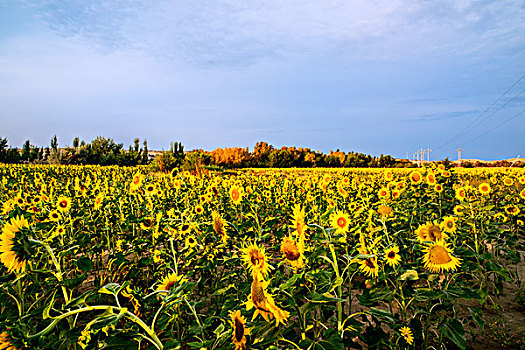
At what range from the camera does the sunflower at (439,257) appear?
1.93 metres

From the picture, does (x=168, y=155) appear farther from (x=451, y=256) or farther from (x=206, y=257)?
(x=451, y=256)

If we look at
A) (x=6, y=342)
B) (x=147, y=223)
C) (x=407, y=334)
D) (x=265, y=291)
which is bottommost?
(x=407, y=334)

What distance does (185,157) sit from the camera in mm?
17438

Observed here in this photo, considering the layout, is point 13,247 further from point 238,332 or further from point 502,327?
point 502,327

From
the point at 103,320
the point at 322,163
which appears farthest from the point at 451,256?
the point at 322,163

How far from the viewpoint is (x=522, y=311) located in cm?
294

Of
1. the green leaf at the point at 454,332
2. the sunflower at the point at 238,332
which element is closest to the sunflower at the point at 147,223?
the sunflower at the point at 238,332

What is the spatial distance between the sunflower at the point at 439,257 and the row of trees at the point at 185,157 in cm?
1383

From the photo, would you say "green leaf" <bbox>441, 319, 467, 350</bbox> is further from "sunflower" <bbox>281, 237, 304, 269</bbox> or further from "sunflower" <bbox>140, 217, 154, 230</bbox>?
"sunflower" <bbox>140, 217, 154, 230</bbox>

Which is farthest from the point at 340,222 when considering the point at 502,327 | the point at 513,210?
the point at 513,210

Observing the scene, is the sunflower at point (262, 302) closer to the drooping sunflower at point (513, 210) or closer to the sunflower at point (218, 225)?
the sunflower at point (218, 225)

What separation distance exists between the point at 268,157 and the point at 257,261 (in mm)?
28744

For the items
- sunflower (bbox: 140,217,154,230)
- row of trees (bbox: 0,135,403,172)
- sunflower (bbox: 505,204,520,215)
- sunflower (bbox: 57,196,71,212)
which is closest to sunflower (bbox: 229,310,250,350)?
sunflower (bbox: 140,217,154,230)

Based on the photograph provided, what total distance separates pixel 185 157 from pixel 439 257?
16551mm
